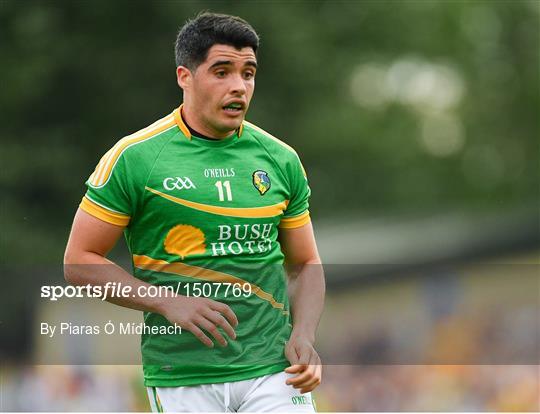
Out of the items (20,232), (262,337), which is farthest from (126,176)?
(20,232)

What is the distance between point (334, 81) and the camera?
30375 mm

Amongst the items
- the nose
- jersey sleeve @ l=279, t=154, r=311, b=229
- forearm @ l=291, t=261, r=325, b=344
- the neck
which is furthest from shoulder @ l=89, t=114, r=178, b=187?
forearm @ l=291, t=261, r=325, b=344

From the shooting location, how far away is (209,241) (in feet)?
18.1

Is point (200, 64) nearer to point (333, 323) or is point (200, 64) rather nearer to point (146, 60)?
point (333, 323)

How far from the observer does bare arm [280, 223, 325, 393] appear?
5520 mm

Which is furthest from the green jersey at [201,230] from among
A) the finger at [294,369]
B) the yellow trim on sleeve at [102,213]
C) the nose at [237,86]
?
the nose at [237,86]

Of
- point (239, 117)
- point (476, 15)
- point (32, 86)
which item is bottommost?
point (239, 117)

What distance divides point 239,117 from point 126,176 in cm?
57

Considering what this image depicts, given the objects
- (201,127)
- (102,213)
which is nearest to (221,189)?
(201,127)

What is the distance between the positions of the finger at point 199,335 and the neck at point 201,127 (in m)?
0.88

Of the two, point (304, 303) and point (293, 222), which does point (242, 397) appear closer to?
point (304, 303)

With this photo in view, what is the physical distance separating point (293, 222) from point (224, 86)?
70 centimetres

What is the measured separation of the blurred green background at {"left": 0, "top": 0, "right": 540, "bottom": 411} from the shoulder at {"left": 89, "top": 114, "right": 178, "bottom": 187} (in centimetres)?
267

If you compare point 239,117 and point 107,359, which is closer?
point 239,117
